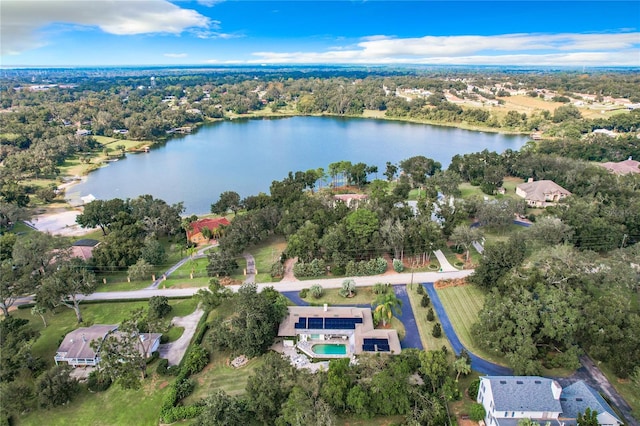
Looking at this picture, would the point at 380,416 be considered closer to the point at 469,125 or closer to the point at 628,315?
the point at 628,315

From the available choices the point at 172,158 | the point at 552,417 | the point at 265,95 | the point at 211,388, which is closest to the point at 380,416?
the point at 552,417

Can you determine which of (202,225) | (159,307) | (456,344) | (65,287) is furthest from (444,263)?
(65,287)

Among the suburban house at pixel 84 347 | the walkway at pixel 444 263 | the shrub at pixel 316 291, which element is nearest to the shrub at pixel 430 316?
the walkway at pixel 444 263

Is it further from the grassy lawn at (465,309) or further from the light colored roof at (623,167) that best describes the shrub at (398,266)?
the light colored roof at (623,167)

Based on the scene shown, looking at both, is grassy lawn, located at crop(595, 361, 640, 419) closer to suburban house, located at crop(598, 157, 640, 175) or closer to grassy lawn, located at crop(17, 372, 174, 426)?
grassy lawn, located at crop(17, 372, 174, 426)

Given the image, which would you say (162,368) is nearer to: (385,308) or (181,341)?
(181,341)

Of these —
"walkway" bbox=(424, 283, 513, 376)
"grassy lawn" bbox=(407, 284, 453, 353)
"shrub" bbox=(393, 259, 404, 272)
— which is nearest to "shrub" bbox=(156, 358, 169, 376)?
"grassy lawn" bbox=(407, 284, 453, 353)
